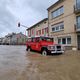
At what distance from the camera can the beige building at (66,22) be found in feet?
78.2

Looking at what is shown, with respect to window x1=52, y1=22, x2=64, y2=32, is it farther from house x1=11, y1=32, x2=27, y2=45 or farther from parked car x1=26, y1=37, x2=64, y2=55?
house x1=11, y1=32, x2=27, y2=45

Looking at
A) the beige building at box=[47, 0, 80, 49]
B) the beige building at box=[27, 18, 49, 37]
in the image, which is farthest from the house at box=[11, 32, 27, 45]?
the beige building at box=[47, 0, 80, 49]

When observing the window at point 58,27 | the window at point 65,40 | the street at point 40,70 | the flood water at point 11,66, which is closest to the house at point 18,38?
the window at point 58,27

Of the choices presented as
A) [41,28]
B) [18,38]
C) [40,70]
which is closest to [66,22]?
[41,28]

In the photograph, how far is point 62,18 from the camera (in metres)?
27.7

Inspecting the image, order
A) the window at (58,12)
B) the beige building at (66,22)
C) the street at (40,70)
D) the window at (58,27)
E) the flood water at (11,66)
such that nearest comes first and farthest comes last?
1. the street at (40,70)
2. the flood water at (11,66)
3. the beige building at (66,22)
4. the window at (58,27)
5. the window at (58,12)

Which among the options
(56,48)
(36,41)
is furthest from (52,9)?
(56,48)

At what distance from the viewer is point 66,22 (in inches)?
1032

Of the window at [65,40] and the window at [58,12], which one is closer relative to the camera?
the window at [65,40]

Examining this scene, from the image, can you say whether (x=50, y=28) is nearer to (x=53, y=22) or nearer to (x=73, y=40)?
(x=53, y=22)

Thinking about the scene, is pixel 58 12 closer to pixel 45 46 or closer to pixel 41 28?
pixel 41 28

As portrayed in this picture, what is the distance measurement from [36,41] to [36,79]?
40.5 ft

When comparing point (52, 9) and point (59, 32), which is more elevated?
point (52, 9)

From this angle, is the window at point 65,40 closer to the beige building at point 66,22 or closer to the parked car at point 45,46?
the beige building at point 66,22
